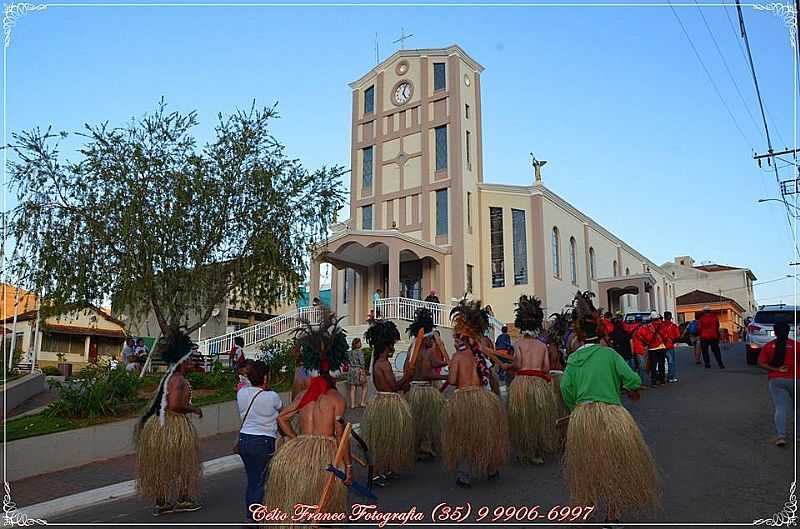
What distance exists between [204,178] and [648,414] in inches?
423

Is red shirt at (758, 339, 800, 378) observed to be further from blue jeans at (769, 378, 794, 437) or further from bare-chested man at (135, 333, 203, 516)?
bare-chested man at (135, 333, 203, 516)

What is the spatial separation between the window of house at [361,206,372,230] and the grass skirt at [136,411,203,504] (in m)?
26.3

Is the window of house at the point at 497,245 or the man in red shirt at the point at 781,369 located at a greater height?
the window of house at the point at 497,245

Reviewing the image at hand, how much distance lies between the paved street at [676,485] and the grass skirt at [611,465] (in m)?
0.45

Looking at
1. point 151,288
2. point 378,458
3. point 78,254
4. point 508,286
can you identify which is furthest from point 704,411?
point 508,286

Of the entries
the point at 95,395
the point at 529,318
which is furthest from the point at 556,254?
the point at 95,395

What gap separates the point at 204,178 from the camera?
1498 centimetres

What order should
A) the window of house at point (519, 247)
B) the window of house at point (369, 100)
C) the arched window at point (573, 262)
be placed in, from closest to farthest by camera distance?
1. the window of house at point (519, 247)
2. the arched window at point (573, 262)
3. the window of house at point (369, 100)

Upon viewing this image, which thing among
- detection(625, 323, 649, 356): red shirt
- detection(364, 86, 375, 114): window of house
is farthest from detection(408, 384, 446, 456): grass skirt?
detection(364, 86, 375, 114): window of house

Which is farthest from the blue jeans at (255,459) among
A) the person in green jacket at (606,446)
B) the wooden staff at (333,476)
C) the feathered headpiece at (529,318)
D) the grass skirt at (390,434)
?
the feathered headpiece at (529,318)

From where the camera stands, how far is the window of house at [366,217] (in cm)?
3256

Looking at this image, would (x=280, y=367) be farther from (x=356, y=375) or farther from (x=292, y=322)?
(x=292, y=322)

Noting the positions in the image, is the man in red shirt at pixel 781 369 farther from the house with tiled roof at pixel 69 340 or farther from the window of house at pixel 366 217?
the house with tiled roof at pixel 69 340

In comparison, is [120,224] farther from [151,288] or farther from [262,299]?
[262,299]
